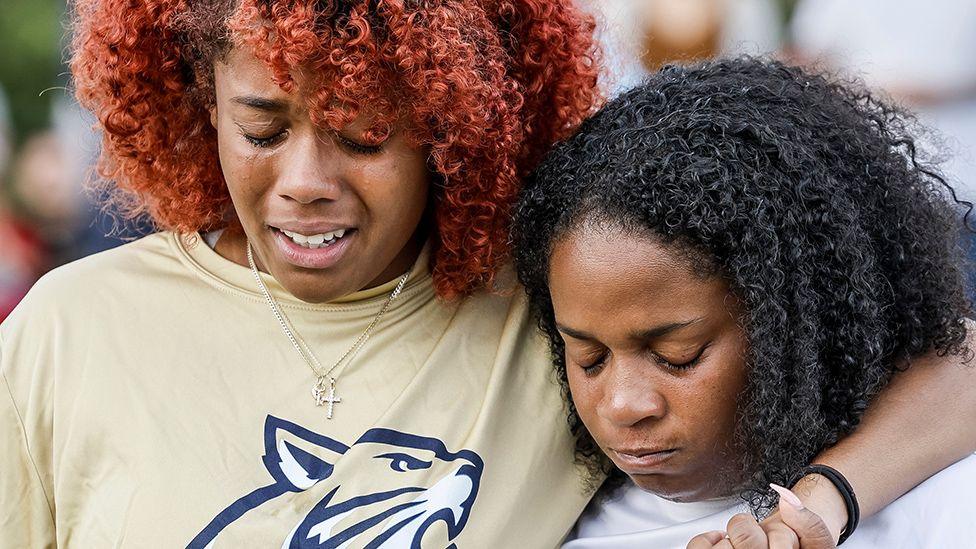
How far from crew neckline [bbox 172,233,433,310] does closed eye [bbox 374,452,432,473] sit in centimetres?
35

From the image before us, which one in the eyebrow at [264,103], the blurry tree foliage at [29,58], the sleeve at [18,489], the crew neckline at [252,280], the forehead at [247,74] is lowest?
the sleeve at [18,489]

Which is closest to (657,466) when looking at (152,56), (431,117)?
(431,117)

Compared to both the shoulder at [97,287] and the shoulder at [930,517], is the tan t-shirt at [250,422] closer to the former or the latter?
the shoulder at [97,287]

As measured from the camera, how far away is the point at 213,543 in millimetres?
2342

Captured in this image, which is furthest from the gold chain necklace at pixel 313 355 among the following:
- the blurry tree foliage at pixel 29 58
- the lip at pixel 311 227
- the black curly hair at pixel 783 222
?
the blurry tree foliage at pixel 29 58

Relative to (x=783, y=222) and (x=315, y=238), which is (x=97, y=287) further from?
(x=783, y=222)

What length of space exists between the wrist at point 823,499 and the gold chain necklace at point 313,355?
2.99 ft

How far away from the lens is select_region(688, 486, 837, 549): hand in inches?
80.7

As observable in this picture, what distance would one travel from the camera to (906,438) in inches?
94.0

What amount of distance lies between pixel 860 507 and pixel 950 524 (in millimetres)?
171

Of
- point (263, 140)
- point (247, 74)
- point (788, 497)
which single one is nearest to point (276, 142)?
point (263, 140)

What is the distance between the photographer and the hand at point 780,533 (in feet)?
6.72

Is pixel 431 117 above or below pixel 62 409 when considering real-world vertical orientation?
above

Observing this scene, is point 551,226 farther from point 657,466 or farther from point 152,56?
point 152,56
